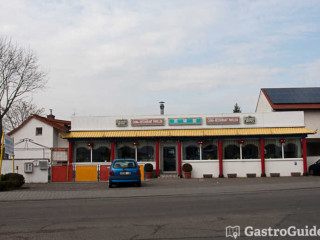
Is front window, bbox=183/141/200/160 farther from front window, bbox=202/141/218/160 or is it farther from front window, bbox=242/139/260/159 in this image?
front window, bbox=242/139/260/159

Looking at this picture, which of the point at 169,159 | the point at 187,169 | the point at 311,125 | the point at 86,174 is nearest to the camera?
the point at 86,174

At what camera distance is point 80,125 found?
30094 mm

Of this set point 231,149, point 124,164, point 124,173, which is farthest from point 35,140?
point 231,149

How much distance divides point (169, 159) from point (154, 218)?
1971 centimetres

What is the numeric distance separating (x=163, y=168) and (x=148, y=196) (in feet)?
44.0

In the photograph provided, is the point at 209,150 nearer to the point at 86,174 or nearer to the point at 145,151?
the point at 145,151

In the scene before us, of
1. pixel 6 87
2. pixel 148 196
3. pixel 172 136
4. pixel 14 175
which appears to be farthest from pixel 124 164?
pixel 6 87

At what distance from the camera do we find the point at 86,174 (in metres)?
26.2

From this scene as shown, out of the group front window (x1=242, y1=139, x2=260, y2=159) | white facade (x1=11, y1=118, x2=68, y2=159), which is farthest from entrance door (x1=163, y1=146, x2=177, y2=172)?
white facade (x1=11, y1=118, x2=68, y2=159)

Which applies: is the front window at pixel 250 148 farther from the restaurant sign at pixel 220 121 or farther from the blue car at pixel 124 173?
the blue car at pixel 124 173

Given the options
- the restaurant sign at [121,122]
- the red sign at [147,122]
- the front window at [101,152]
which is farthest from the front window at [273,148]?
the front window at [101,152]

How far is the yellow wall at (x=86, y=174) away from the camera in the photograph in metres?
26.1

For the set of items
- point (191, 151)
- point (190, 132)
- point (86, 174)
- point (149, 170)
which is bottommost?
point (86, 174)

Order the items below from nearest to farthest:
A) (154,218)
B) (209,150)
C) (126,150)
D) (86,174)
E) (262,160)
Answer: (154,218), (86,174), (262,160), (209,150), (126,150)
